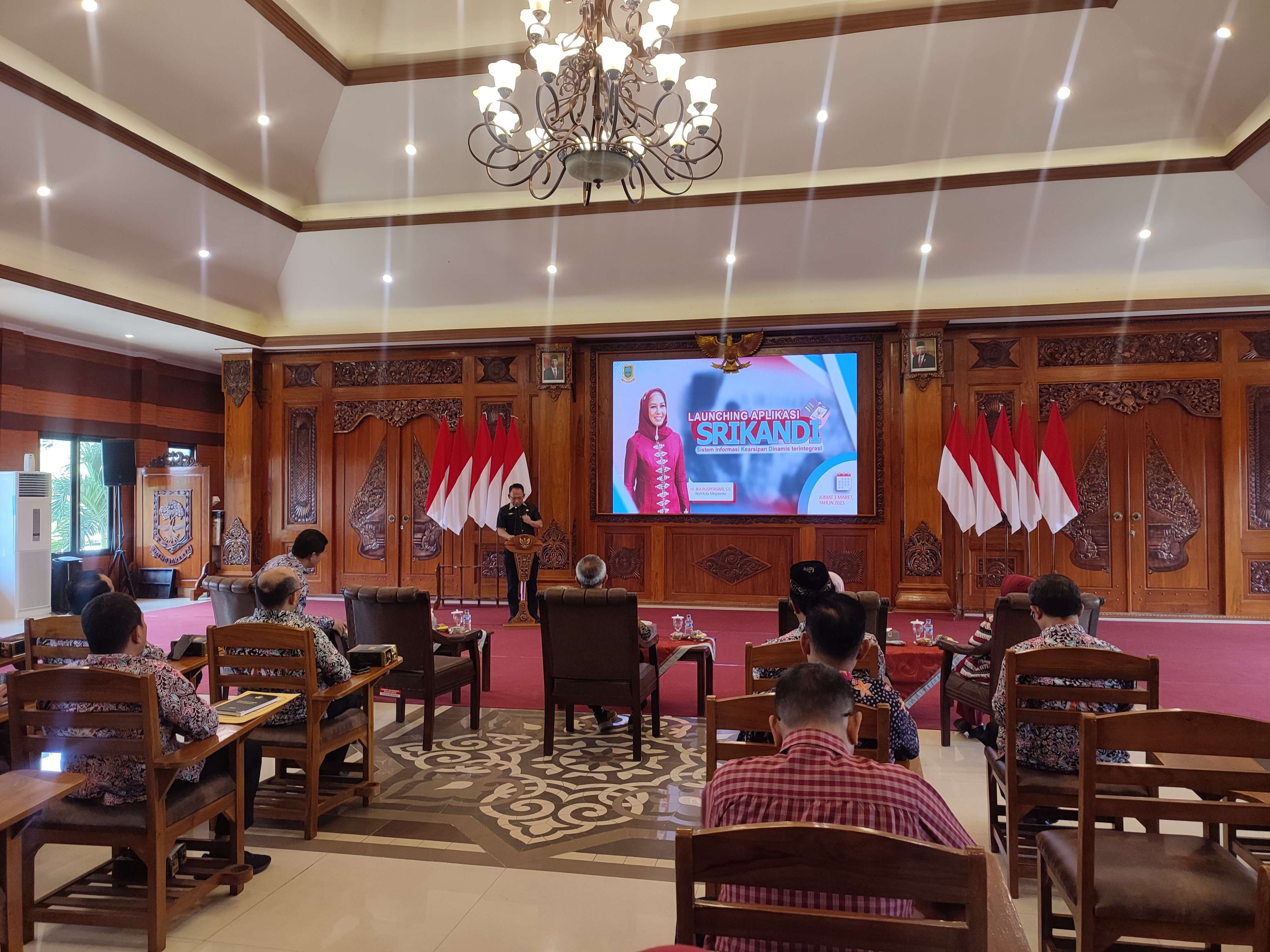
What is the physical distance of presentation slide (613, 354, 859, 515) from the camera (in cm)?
901

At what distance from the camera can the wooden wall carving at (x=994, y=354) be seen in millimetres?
8758

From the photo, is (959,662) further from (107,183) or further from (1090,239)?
(107,183)

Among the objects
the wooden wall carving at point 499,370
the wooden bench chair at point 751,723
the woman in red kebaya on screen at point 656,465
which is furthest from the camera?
the wooden wall carving at point 499,370

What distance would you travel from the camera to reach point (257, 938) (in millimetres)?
2416

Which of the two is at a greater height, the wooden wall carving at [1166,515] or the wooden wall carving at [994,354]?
the wooden wall carving at [994,354]

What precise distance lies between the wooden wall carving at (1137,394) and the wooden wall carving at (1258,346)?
40 centimetres

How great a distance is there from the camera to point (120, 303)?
7.87 meters

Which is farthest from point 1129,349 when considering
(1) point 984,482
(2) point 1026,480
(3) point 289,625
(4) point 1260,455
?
(3) point 289,625

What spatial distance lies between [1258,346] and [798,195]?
5.15 m

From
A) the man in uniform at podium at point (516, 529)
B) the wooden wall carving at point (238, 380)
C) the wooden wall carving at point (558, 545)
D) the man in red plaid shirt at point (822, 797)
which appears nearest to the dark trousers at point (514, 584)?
the man in uniform at podium at point (516, 529)

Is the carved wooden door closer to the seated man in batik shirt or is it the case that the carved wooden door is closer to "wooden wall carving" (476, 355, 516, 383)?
"wooden wall carving" (476, 355, 516, 383)

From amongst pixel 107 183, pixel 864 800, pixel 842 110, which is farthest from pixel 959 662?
pixel 107 183

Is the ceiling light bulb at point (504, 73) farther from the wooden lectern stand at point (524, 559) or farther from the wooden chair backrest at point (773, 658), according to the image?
the wooden lectern stand at point (524, 559)

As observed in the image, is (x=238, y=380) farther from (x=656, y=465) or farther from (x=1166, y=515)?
(x=1166, y=515)
